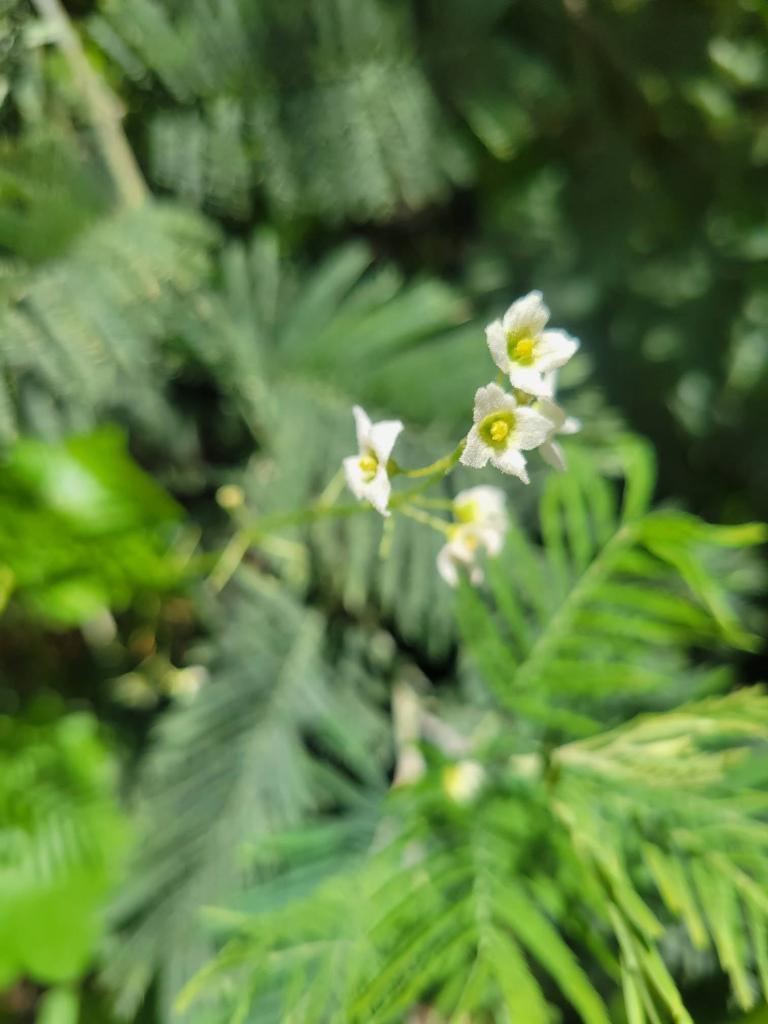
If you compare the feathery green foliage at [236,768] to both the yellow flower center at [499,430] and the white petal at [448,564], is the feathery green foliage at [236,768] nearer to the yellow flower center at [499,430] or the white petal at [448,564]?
the white petal at [448,564]

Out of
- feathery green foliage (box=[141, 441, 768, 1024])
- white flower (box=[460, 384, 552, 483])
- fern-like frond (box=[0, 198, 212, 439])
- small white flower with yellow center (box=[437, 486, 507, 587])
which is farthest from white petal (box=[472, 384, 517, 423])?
fern-like frond (box=[0, 198, 212, 439])

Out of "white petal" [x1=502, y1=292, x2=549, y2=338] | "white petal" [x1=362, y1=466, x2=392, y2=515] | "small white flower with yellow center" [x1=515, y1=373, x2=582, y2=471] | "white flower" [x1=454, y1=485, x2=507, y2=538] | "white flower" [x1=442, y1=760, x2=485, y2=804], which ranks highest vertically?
"white petal" [x1=502, y1=292, x2=549, y2=338]

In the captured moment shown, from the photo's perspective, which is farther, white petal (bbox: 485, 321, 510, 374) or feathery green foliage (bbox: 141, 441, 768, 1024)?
feathery green foliage (bbox: 141, 441, 768, 1024)

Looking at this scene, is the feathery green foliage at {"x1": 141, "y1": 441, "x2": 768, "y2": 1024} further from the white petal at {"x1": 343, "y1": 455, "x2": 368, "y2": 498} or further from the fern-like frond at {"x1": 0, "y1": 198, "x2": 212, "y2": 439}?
the fern-like frond at {"x1": 0, "y1": 198, "x2": 212, "y2": 439}

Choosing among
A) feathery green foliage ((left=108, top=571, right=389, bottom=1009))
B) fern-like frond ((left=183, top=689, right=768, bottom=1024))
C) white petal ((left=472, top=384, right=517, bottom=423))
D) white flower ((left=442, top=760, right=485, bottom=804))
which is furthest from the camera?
feathery green foliage ((left=108, top=571, right=389, bottom=1009))

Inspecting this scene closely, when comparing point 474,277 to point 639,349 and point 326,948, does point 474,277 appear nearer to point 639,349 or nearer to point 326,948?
point 639,349

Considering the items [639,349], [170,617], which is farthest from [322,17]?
[170,617]

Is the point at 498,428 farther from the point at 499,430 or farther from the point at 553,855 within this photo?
the point at 553,855

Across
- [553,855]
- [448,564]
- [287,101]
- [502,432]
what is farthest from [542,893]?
[287,101]
